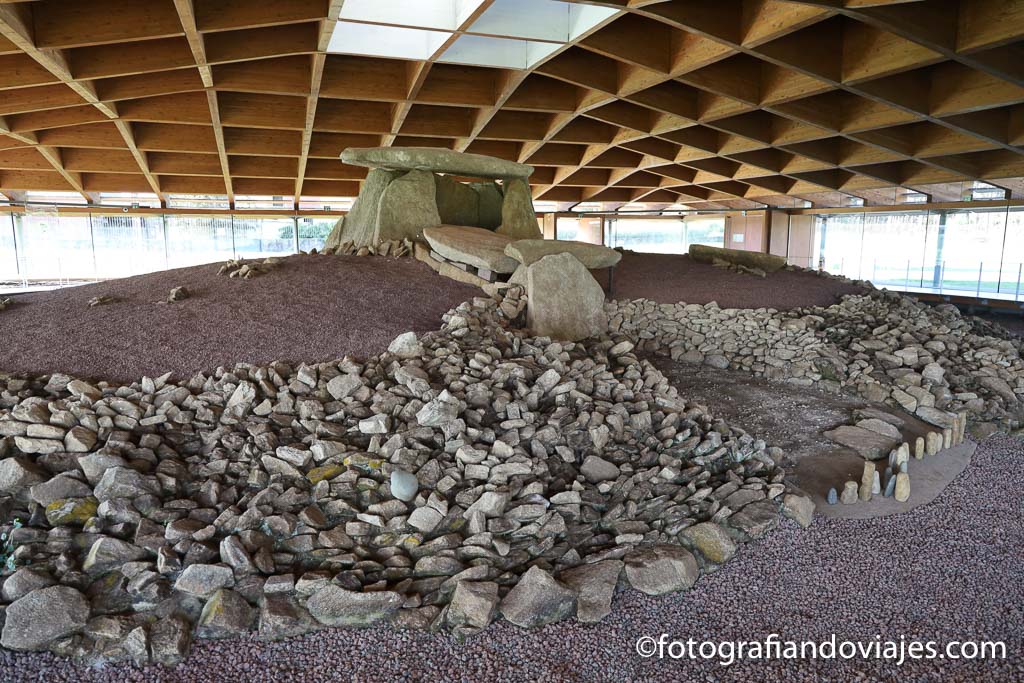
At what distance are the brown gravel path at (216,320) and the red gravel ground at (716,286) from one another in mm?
5257

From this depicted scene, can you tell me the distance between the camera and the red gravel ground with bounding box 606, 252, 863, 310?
1329 centimetres

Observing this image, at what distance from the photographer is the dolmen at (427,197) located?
42.0 feet

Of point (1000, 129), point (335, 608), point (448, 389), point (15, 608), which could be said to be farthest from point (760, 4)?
point (15, 608)

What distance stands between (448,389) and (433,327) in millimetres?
2008

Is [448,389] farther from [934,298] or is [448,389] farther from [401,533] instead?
[934,298]

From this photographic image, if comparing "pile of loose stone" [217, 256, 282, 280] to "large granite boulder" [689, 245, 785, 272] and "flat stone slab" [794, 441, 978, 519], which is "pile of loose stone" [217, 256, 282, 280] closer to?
"flat stone slab" [794, 441, 978, 519]

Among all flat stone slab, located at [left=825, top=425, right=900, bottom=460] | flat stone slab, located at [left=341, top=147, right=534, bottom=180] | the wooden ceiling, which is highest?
the wooden ceiling

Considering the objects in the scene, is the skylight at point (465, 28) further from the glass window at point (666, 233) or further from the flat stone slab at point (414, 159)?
the glass window at point (666, 233)

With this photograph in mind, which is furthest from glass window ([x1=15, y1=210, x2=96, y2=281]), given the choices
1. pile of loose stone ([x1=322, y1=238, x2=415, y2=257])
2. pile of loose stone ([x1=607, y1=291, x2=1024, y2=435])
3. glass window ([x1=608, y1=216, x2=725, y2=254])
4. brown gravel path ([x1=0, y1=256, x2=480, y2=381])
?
glass window ([x1=608, y1=216, x2=725, y2=254])

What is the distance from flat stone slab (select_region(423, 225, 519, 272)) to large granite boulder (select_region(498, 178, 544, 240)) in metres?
1.99

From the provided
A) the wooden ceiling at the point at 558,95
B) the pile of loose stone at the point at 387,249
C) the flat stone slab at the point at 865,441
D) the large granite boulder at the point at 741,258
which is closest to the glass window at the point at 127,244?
the wooden ceiling at the point at 558,95

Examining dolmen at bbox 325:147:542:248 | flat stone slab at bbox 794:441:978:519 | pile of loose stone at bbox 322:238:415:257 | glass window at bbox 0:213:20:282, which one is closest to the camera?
flat stone slab at bbox 794:441:978:519

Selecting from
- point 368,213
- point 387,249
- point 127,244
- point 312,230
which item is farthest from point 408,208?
point 127,244

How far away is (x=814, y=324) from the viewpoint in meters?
12.3
